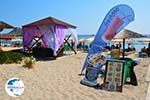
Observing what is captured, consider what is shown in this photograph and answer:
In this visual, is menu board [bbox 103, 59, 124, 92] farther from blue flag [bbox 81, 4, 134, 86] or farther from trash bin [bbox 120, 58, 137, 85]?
trash bin [bbox 120, 58, 137, 85]

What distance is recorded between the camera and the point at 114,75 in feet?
33.2

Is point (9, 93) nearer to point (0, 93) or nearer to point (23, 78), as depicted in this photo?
point (0, 93)

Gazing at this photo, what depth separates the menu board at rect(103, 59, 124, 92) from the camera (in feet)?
32.9

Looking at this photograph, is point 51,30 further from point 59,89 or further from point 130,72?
point 59,89

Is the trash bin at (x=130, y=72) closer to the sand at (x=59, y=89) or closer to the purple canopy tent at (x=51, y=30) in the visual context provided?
the sand at (x=59, y=89)

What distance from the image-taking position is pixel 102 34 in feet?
36.0

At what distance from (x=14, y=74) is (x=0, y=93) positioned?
7.86 ft

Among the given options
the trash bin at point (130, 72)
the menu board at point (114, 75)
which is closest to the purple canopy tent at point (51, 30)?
the trash bin at point (130, 72)

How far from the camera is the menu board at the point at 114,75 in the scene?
10.0 m

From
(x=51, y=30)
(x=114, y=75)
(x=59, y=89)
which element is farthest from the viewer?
(x=51, y=30)

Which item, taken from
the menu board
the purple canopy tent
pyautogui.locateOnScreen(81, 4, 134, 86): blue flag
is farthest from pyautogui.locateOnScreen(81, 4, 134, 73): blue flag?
the purple canopy tent

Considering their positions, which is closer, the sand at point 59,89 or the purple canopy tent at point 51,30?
the sand at point 59,89

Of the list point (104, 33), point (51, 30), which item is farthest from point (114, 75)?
point (51, 30)

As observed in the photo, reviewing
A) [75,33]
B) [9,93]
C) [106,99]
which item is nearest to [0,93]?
[9,93]
